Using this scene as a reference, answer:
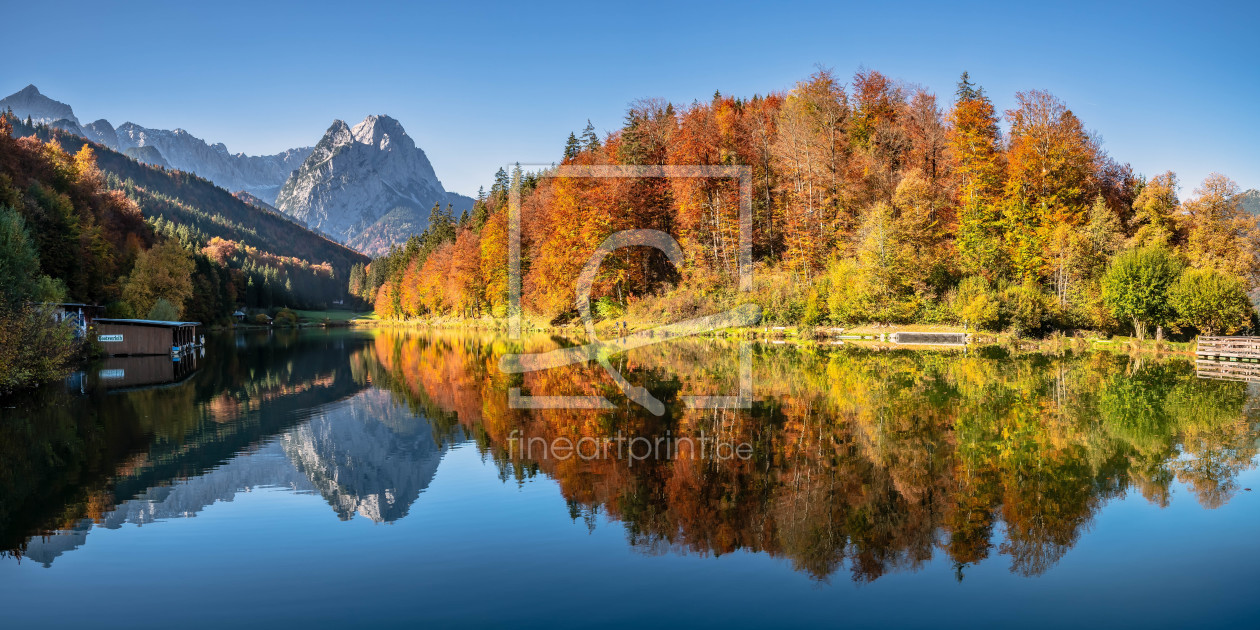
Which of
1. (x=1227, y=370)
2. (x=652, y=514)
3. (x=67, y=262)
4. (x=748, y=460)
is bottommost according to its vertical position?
(x=652, y=514)

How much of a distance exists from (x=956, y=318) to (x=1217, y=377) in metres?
17.7

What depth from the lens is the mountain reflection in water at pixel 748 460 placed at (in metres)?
9.23

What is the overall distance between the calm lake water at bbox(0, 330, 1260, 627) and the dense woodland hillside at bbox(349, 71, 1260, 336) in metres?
20.3

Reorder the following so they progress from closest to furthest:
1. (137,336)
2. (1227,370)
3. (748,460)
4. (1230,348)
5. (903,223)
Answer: (748,460)
(1227,370)
(1230,348)
(137,336)
(903,223)

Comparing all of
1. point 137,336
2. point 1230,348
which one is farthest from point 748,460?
point 137,336

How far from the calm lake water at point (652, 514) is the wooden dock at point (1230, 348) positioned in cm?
1513

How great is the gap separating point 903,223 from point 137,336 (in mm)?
48363

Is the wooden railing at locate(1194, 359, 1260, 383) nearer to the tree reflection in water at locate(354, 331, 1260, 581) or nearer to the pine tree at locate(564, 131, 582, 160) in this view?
the tree reflection in water at locate(354, 331, 1260, 581)

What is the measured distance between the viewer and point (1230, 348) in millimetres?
31812

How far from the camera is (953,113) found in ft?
157

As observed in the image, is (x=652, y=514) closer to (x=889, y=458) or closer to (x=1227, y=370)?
(x=889, y=458)

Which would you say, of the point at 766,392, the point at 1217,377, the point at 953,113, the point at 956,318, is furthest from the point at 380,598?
the point at 953,113

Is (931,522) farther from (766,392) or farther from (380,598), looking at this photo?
(766,392)

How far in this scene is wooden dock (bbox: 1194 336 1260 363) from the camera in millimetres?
31281
